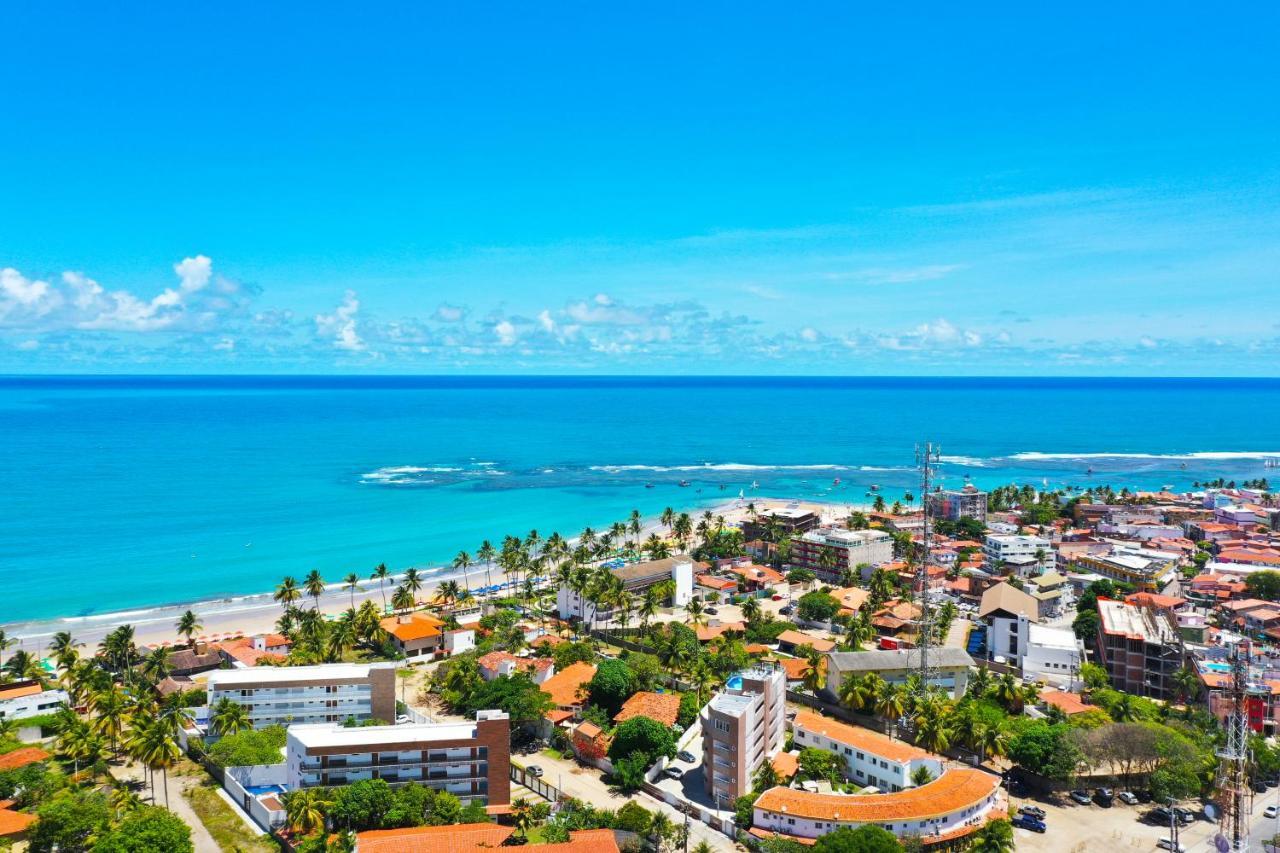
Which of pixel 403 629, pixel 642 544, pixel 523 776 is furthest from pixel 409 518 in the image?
pixel 523 776

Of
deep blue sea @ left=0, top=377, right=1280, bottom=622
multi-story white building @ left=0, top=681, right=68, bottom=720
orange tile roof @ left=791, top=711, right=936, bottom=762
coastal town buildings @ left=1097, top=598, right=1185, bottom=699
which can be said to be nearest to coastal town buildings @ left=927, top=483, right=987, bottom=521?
deep blue sea @ left=0, top=377, right=1280, bottom=622

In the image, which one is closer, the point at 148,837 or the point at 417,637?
the point at 148,837

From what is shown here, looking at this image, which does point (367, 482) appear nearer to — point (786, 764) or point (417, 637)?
point (417, 637)

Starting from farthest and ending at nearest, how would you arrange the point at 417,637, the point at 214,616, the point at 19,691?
the point at 214,616, the point at 417,637, the point at 19,691

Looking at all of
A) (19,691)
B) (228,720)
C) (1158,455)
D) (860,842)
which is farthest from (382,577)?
(1158,455)

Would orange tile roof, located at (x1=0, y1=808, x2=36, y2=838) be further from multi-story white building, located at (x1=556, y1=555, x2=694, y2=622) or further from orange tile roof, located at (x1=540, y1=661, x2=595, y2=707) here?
multi-story white building, located at (x1=556, y1=555, x2=694, y2=622)

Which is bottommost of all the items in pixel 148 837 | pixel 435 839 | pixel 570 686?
pixel 570 686

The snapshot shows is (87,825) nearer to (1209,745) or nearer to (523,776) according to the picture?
(523,776)
